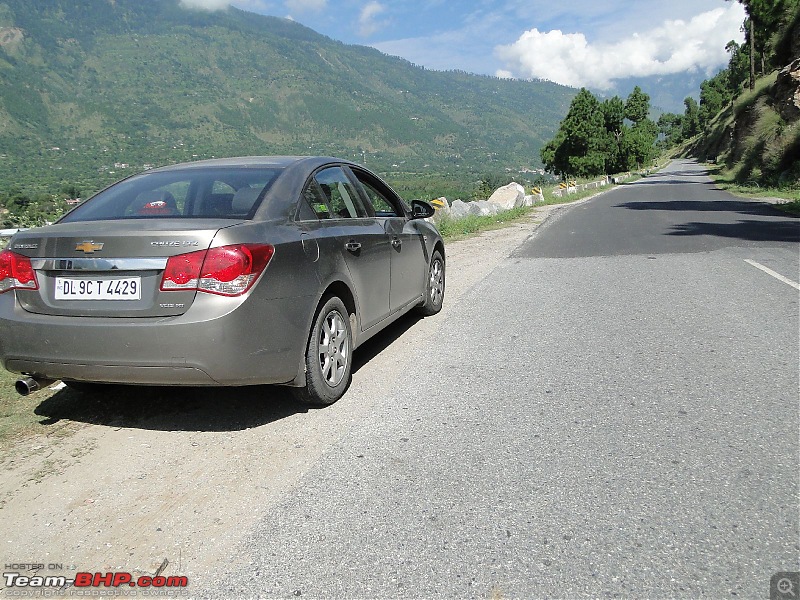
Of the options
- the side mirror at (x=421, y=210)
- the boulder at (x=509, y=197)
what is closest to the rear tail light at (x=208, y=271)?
the side mirror at (x=421, y=210)

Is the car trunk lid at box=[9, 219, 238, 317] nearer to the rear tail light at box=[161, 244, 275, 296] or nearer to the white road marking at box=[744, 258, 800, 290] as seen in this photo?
the rear tail light at box=[161, 244, 275, 296]

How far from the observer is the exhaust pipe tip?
143 inches

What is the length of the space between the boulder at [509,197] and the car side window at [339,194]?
61.2 ft

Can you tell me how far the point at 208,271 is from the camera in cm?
333

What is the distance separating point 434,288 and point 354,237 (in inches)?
92.3

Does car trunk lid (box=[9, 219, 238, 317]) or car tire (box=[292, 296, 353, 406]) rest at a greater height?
car trunk lid (box=[9, 219, 238, 317])

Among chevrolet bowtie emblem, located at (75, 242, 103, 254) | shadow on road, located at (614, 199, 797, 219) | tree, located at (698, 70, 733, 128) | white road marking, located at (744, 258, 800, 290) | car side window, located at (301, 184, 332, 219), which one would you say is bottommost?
shadow on road, located at (614, 199, 797, 219)

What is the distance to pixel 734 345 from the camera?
5.15m

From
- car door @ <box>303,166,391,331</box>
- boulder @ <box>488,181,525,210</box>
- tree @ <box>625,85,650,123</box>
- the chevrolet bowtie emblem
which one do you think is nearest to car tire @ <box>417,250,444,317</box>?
car door @ <box>303,166,391,331</box>

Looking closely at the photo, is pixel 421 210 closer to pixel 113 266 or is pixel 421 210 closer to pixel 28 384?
pixel 113 266

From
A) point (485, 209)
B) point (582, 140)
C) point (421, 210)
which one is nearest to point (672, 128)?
point (582, 140)

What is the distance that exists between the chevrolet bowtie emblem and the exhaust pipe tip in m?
0.83

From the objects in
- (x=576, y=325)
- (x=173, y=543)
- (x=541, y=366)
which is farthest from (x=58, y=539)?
(x=576, y=325)

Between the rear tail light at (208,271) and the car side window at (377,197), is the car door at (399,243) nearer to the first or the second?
the car side window at (377,197)
